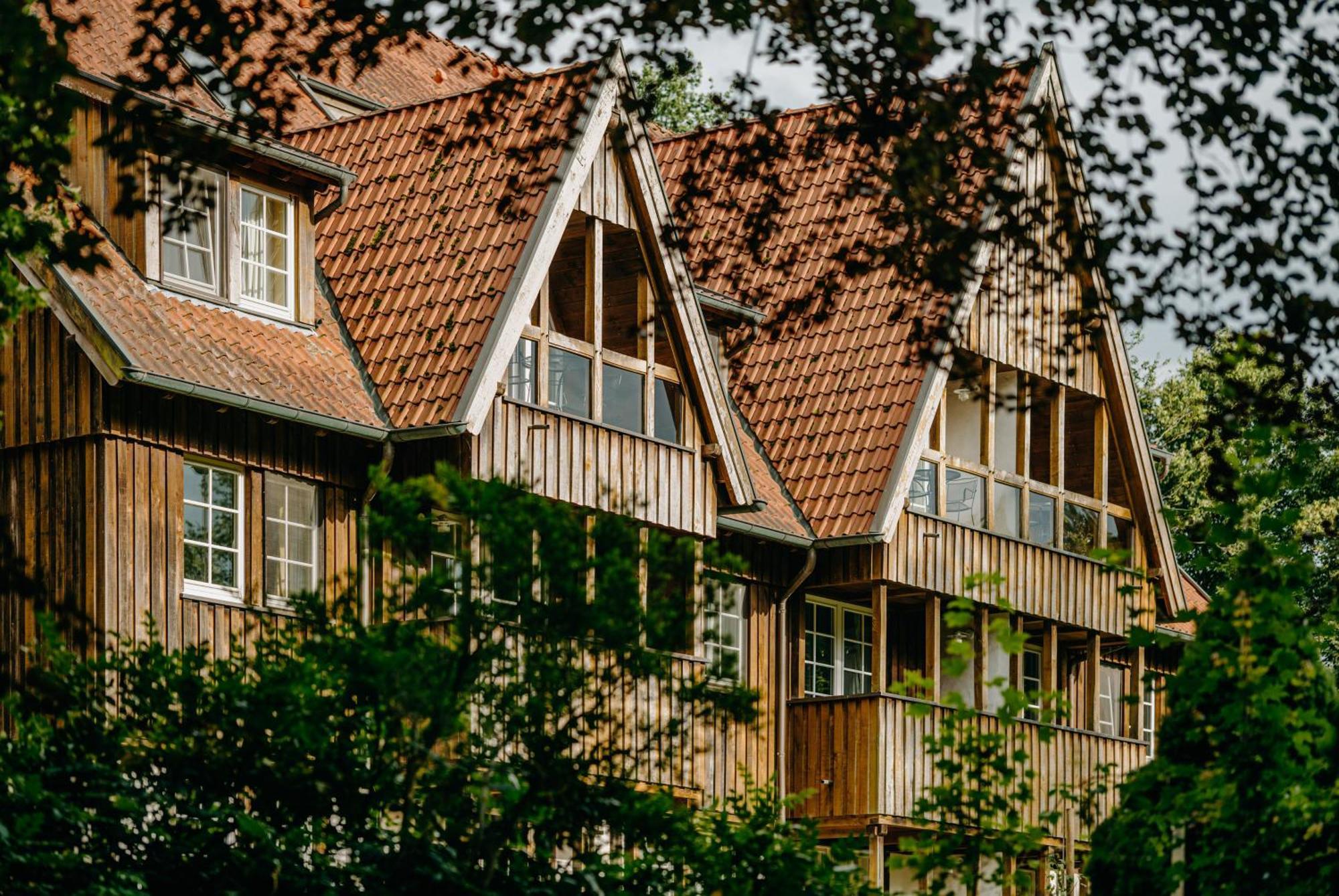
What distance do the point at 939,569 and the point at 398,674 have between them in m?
16.3

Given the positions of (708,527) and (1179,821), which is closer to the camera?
(1179,821)

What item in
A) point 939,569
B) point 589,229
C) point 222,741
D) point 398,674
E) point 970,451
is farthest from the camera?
point 970,451

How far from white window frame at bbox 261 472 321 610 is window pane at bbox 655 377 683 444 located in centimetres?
395

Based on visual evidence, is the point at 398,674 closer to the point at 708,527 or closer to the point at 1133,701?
the point at 1133,701

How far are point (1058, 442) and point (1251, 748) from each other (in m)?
15.7

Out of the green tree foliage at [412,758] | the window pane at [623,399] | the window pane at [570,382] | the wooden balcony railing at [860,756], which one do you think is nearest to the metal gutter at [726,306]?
the window pane at [623,399]

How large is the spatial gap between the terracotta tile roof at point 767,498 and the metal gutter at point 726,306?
3.40 ft

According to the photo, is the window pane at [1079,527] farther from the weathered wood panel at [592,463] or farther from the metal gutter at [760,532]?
the weathered wood panel at [592,463]

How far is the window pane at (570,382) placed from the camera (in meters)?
21.9

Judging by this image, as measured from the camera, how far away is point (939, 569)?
2522 centimetres

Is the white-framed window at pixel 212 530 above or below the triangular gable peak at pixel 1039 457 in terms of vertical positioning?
below

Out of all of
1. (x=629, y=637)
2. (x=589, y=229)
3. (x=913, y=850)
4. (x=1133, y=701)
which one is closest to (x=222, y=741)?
(x=629, y=637)

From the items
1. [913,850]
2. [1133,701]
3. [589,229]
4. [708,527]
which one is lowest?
[913,850]

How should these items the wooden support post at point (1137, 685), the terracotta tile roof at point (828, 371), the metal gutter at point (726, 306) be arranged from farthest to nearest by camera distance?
the wooden support post at point (1137, 685) < the terracotta tile roof at point (828, 371) < the metal gutter at point (726, 306)
